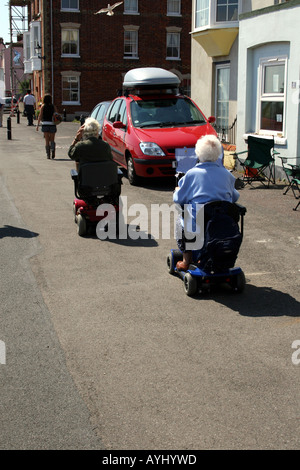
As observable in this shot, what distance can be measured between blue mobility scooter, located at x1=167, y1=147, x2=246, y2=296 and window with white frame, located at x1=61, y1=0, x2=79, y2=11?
4376 centimetres

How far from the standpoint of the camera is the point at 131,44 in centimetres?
4859

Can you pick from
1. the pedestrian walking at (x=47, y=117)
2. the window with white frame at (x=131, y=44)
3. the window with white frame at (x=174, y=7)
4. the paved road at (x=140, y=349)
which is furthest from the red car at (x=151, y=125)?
the window with white frame at (x=174, y=7)

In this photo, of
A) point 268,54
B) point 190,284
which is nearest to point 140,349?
point 190,284

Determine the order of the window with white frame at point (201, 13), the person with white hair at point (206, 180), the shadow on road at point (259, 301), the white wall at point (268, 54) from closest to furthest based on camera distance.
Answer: the shadow on road at point (259, 301)
the person with white hair at point (206, 180)
the white wall at point (268, 54)
the window with white frame at point (201, 13)

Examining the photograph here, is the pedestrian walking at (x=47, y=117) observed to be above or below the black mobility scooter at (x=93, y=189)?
above

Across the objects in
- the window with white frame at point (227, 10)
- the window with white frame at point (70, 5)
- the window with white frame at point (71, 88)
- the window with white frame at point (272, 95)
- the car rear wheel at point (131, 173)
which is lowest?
the car rear wheel at point (131, 173)

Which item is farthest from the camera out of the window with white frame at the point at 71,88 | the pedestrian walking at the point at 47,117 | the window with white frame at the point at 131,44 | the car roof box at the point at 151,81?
the window with white frame at the point at 131,44

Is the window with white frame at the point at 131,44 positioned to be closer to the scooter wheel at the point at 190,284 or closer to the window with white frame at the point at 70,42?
the window with white frame at the point at 70,42

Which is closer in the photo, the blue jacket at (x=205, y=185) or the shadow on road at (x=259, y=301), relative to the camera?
the shadow on road at (x=259, y=301)

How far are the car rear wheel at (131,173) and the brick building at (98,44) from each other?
33744 mm

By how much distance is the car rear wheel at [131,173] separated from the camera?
46.6 feet
